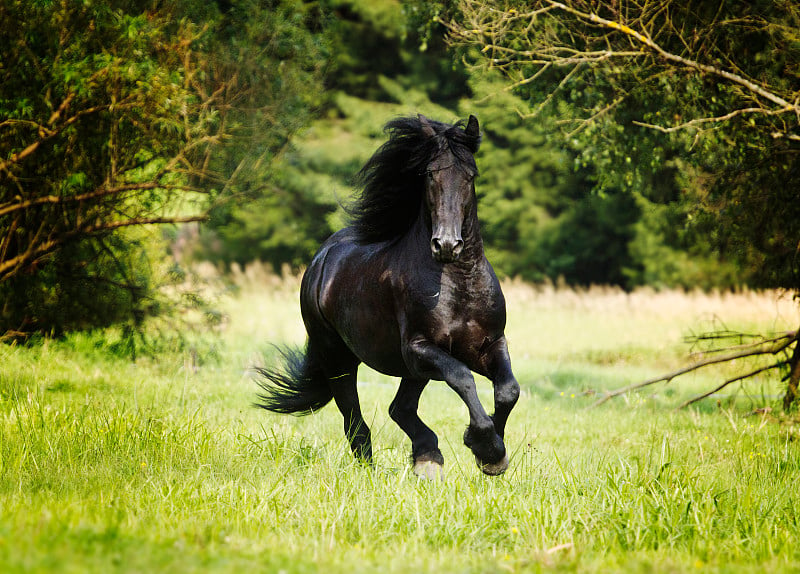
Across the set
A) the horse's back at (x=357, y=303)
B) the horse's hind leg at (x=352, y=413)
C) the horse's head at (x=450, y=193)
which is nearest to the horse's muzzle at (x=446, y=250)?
the horse's head at (x=450, y=193)

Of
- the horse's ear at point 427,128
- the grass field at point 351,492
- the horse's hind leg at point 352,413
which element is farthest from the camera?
the horse's hind leg at point 352,413

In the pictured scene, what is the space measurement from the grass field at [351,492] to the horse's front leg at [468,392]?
20 centimetres

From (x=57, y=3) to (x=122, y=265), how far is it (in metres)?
4.13

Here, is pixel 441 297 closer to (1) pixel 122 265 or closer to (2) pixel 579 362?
(1) pixel 122 265

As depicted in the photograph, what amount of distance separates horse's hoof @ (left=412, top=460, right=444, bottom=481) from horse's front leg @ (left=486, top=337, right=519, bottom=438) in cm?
56

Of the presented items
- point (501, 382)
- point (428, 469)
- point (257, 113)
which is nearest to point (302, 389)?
point (428, 469)

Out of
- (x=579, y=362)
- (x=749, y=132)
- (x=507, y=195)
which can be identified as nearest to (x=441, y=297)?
(x=749, y=132)

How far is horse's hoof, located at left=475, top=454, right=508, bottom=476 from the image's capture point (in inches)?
218

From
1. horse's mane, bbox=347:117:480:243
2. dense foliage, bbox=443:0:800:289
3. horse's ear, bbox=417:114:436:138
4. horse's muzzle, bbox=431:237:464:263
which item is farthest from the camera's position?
dense foliage, bbox=443:0:800:289

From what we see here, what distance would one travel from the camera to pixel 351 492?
534 cm

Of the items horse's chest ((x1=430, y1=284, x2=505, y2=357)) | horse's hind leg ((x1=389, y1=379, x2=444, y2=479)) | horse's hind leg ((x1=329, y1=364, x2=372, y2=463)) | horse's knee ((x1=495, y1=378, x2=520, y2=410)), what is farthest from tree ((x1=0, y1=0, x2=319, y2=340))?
horse's knee ((x1=495, y1=378, x2=520, y2=410))

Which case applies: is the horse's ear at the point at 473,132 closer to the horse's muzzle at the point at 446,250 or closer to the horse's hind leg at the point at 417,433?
the horse's muzzle at the point at 446,250

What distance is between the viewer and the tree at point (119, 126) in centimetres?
923

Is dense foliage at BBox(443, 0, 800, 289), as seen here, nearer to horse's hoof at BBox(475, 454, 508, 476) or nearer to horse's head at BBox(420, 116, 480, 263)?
horse's head at BBox(420, 116, 480, 263)
